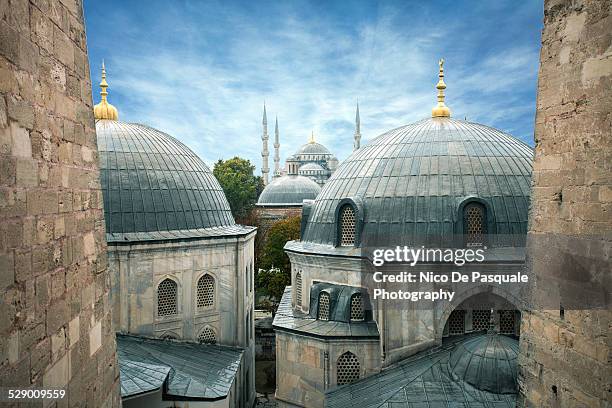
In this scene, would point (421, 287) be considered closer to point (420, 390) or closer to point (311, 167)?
point (420, 390)

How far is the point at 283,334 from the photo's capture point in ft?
47.8

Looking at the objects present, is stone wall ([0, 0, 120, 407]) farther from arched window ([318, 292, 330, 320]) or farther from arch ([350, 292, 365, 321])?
arched window ([318, 292, 330, 320])

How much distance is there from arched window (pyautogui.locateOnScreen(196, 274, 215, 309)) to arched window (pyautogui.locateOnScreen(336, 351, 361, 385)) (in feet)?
19.0

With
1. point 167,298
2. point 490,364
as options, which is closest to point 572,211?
point 490,364

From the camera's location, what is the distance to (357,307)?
1416cm

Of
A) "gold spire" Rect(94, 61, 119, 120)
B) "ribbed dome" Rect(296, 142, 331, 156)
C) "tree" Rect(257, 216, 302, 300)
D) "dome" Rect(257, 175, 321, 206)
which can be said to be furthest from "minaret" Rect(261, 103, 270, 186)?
"gold spire" Rect(94, 61, 119, 120)

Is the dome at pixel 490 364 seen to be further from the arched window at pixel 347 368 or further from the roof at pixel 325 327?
the arched window at pixel 347 368

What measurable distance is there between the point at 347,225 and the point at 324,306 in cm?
260

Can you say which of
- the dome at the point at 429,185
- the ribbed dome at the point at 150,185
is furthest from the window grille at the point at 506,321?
the ribbed dome at the point at 150,185

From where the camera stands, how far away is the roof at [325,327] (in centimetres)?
1353

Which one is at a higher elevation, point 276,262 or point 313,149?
point 313,149

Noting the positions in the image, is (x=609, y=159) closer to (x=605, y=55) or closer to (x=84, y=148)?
(x=605, y=55)

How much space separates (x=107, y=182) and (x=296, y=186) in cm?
3223

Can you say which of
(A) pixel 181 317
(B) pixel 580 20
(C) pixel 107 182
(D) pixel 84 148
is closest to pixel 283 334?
(A) pixel 181 317
